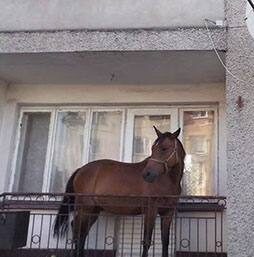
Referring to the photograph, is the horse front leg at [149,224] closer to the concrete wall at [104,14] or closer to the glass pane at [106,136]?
the glass pane at [106,136]

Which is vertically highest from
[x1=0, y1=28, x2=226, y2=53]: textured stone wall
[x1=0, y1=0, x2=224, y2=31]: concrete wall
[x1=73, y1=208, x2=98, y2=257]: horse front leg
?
[x1=0, y1=0, x2=224, y2=31]: concrete wall

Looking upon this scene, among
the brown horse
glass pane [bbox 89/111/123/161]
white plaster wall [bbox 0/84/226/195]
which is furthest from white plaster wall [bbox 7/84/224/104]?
the brown horse

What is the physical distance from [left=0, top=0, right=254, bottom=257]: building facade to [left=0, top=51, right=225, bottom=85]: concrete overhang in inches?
0.6

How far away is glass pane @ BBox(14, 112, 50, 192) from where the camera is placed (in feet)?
24.8

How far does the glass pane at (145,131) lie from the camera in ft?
24.0

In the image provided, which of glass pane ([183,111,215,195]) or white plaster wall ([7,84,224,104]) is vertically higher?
white plaster wall ([7,84,224,104])

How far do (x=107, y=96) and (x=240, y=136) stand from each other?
254cm

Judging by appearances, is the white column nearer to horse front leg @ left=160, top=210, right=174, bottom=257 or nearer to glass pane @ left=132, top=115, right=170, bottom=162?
glass pane @ left=132, top=115, right=170, bottom=162

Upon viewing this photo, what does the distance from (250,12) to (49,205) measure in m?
3.64

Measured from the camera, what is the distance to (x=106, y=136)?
296 inches

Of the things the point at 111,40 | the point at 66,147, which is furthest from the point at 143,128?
the point at 111,40

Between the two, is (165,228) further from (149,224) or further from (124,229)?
(124,229)

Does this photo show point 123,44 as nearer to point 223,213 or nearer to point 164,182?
point 164,182

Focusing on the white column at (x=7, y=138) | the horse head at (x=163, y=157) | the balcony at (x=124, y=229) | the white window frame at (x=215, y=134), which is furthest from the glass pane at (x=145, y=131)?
the white column at (x=7, y=138)
